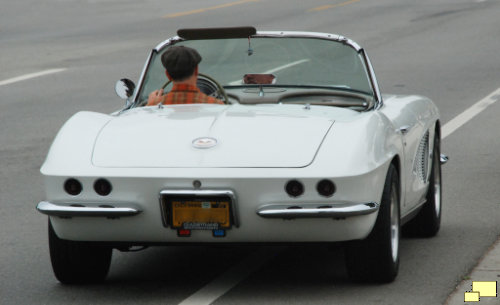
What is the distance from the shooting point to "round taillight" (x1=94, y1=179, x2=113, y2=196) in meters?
6.21

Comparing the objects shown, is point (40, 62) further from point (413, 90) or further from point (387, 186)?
point (387, 186)

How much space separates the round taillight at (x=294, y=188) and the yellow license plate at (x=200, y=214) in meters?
0.31

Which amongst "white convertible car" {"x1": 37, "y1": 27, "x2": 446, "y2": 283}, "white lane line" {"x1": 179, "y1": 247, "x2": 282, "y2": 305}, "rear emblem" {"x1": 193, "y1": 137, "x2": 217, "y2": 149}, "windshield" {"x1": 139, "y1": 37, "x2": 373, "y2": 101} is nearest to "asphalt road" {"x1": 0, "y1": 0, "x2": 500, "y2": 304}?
"white lane line" {"x1": 179, "y1": 247, "x2": 282, "y2": 305}

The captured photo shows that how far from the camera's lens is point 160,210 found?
20.2ft

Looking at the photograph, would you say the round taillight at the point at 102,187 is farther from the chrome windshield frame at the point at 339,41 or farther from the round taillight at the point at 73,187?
the chrome windshield frame at the point at 339,41

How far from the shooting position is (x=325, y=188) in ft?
20.0

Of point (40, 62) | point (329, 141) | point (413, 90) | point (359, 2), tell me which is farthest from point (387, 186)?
point (359, 2)

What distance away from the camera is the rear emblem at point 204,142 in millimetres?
6320

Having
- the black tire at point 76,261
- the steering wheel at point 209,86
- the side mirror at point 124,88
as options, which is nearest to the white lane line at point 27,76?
the side mirror at point 124,88

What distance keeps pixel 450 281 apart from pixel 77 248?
2042 mm

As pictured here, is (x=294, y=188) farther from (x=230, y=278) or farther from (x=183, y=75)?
(x=183, y=75)

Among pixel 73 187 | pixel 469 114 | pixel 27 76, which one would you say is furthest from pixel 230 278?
pixel 27 76

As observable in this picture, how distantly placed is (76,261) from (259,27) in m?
21.2

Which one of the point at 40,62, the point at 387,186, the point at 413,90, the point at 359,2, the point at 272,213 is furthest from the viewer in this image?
the point at 359,2
